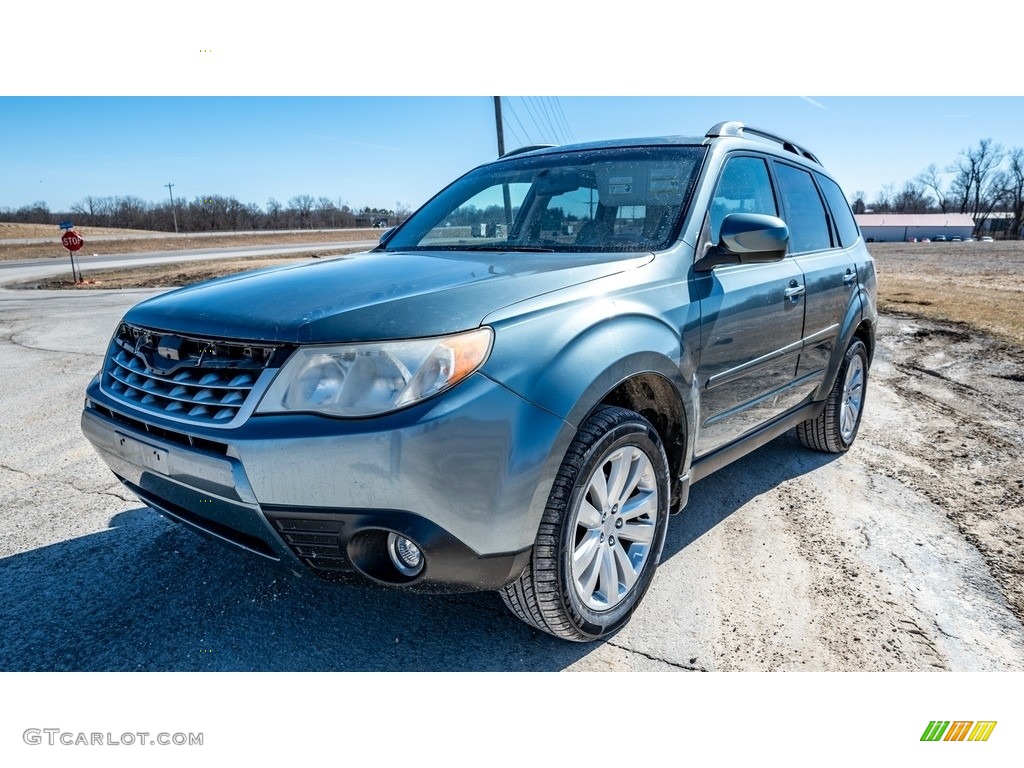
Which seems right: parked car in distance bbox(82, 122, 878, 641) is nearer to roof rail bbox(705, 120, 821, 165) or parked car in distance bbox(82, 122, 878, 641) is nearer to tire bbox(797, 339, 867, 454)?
roof rail bbox(705, 120, 821, 165)

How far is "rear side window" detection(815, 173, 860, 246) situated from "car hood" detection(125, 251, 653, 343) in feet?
8.06

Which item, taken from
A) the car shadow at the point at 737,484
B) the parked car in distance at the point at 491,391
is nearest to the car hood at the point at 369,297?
the parked car in distance at the point at 491,391

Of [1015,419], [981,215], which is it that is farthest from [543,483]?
[981,215]

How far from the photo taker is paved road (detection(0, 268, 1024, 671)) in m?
2.29

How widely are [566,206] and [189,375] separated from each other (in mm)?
1845

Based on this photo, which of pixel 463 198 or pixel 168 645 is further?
pixel 463 198

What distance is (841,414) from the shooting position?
4.29 meters

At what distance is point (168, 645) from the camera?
232 centimetres

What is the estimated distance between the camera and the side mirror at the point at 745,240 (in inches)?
105

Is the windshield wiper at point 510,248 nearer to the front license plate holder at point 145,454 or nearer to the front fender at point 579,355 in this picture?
the front fender at point 579,355

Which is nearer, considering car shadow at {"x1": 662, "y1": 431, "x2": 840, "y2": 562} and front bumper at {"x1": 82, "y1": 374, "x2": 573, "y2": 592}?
front bumper at {"x1": 82, "y1": 374, "x2": 573, "y2": 592}

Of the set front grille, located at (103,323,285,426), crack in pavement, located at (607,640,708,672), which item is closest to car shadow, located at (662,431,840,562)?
crack in pavement, located at (607,640,708,672)
